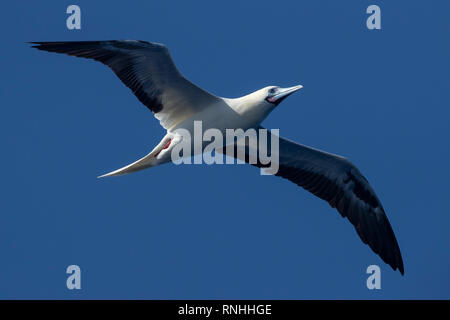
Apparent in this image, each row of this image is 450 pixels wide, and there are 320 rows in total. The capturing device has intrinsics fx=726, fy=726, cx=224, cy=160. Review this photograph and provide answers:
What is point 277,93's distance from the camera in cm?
1404

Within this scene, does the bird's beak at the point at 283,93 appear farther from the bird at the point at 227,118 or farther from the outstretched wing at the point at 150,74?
the outstretched wing at the point at 150,74

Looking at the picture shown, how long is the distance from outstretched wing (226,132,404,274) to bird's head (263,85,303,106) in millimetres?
1880

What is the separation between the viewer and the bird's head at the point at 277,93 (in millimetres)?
13938

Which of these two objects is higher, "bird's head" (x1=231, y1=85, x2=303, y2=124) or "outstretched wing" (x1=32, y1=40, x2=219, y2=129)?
"outstretched wing" (x1=32, y1=40, x2=219, y2=129)

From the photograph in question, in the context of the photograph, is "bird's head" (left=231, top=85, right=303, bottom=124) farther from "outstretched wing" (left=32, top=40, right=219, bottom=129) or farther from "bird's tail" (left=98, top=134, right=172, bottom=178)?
"bird's tail" (left=98, top=134, right=172, bottom=178)

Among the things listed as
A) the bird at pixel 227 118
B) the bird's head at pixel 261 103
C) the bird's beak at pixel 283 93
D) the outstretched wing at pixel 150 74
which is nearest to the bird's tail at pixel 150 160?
the bird at pixel 227 118

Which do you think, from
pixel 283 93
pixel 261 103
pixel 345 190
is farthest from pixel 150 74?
pixel 345 190

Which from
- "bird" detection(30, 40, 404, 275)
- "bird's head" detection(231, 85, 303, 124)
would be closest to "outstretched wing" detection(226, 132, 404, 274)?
"bird" detection(30, 40, 404, 275)

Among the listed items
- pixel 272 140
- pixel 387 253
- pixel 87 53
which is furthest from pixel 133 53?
pixel 387 253

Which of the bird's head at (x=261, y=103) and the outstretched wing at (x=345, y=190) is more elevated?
the bird's head at (x=261, y=103)

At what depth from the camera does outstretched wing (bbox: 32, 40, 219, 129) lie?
13.3 m

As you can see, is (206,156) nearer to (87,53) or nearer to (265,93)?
(265,93)

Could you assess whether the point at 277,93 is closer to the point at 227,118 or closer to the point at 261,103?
the point at 261,103

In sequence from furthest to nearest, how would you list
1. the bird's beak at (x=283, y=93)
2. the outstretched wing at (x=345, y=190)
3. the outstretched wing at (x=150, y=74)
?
the outstretched wing at (x=345, y=190)
the bird's beak at (x=283, y=93)
the outstretched wing at (x=150, y=74)
